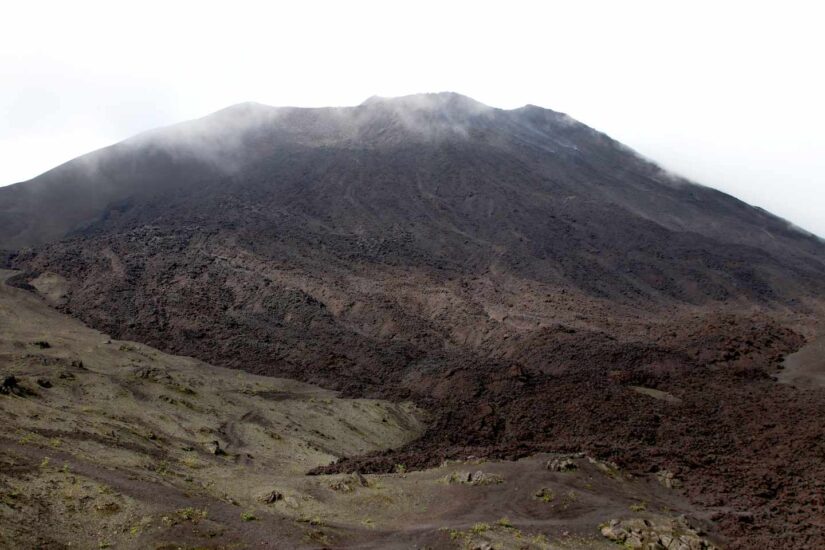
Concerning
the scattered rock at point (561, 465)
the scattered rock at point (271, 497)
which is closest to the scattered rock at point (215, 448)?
the scattered rock at point (271, 497)

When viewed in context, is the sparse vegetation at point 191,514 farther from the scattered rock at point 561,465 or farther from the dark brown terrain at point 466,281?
the scattered rock at point 561,465

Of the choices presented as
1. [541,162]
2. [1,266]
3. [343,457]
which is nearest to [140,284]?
[1,266]

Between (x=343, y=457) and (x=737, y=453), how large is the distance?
18.2 m

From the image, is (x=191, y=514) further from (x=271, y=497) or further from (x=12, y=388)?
(x=12, y=388)

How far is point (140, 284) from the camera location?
5406 cm

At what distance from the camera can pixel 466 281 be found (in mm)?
58719

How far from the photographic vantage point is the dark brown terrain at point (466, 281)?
3354cm

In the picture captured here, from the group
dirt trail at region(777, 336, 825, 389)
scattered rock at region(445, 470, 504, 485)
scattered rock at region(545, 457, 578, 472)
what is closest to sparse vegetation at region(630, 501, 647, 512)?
scattered rock at region(545, 457, 578, 472)

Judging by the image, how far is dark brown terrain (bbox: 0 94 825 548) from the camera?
110 ft

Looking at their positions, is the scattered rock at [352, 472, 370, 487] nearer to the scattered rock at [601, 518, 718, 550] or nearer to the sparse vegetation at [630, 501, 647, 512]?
the scattered rock at [601, 518, 718, 550]

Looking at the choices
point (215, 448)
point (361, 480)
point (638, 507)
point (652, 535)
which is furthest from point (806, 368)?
point (215, 448)

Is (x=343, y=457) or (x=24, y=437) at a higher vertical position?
(x=24, y=437)

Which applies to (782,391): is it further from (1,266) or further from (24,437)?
(1,266)

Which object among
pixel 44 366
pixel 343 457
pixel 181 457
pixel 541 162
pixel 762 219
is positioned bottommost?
pixel 343 457
